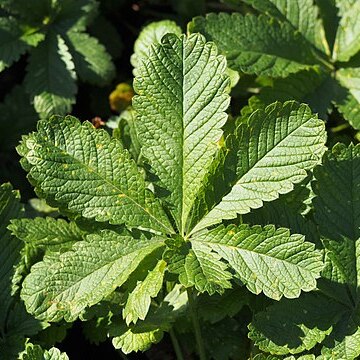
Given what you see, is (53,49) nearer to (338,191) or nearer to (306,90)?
(306,90)

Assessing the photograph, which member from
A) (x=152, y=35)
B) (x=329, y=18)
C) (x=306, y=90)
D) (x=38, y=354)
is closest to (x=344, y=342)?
(x=38, y=354)

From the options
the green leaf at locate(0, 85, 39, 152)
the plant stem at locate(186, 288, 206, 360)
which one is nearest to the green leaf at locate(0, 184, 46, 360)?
the plant stem at locate(186, 288, 206, 360)

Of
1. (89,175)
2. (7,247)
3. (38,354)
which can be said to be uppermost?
(89,175)

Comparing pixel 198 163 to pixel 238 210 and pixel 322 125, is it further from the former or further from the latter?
pixel 322 125

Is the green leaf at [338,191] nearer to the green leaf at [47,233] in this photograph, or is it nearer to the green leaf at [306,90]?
the green leaf at [306,90]

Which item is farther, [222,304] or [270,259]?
[222,304]

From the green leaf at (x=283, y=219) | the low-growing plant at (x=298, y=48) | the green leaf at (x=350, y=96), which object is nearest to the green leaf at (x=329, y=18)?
the low-growing plant at (x=298, y=48)

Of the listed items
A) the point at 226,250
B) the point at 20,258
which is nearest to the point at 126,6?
the point at 20,258
